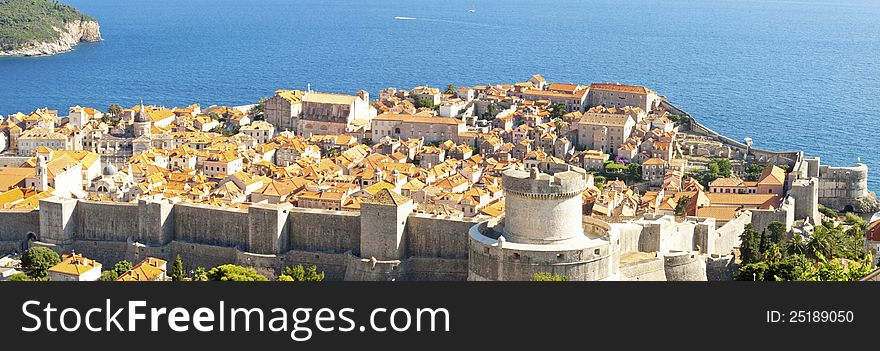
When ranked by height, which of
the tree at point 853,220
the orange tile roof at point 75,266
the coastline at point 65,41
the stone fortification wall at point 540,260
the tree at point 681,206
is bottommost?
the tree at point 853,220

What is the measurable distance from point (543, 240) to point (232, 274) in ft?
21.1

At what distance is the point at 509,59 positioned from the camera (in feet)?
347

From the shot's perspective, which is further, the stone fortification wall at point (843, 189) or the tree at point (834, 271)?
the stone fortification wall at point (843, 189)

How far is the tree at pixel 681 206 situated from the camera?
3856 cm

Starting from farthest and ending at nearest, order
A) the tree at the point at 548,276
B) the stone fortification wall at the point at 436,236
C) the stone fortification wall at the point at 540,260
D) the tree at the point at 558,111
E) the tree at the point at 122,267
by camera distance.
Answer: the tree at the point at 558,111
the tree at the point at 122,267
the stone fortification wall at the point at 436,236
the stone fortification wall at the point at 540,260
the tree at the point at 548,276

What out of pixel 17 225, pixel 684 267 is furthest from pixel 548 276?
pixel 17 225

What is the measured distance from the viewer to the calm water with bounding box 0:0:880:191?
76.2 metres

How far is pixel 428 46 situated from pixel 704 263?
89.5m

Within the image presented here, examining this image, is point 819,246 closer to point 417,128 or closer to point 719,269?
point 719,269

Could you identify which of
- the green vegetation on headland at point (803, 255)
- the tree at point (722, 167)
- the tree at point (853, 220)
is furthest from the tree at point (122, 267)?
the tree at point (722, 167)

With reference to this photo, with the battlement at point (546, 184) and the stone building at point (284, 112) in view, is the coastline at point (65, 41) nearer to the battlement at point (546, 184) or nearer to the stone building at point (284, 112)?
the stone building at point (284, 112)

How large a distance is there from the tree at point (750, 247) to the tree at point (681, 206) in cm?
654

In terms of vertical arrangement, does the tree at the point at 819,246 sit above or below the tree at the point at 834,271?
below

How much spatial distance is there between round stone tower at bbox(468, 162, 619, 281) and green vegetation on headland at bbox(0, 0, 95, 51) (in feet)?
302
